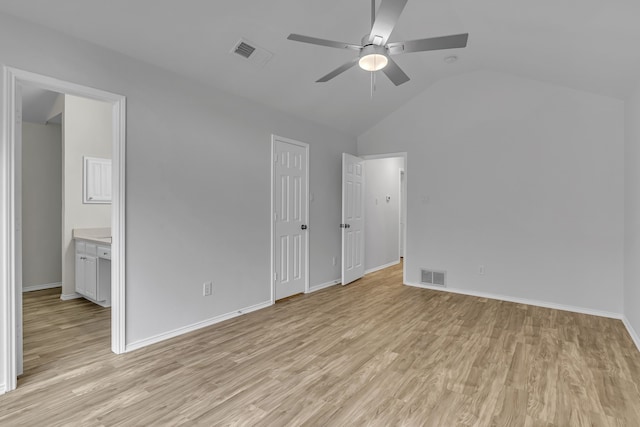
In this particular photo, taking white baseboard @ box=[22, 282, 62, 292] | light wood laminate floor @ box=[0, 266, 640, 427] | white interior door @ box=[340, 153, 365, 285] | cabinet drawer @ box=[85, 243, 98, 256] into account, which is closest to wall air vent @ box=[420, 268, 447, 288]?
white interior door @ box=[340, 153, 365, 285]

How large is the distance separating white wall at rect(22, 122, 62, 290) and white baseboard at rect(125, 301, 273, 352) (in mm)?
3413

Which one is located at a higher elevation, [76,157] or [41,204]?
[76,157]

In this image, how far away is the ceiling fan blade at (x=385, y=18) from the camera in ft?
5.91

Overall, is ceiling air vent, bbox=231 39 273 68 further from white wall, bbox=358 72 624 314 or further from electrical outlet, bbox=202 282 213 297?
white wall, bbox=358 72 624 314

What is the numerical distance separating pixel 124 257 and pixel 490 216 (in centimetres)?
450

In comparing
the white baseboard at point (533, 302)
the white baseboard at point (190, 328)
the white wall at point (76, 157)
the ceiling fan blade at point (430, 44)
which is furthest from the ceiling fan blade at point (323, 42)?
the white baseboard at point (533, 302)

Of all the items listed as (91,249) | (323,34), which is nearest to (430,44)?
(323,34)

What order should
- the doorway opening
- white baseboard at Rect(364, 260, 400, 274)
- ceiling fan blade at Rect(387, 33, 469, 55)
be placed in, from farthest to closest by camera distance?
white baseboard at Rect(364, 260, 400, 274) → the doorway opening → ceiling fan blade at Rect(387, 33, 469, 55)

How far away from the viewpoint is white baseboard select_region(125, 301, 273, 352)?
2915 mm

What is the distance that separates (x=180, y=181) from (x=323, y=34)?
2.03m

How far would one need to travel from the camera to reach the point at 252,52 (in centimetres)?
321

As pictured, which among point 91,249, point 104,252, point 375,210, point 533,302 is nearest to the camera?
point 104,252

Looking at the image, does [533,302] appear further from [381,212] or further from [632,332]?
[381,212]

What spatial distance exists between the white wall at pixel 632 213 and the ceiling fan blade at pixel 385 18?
110 inches
